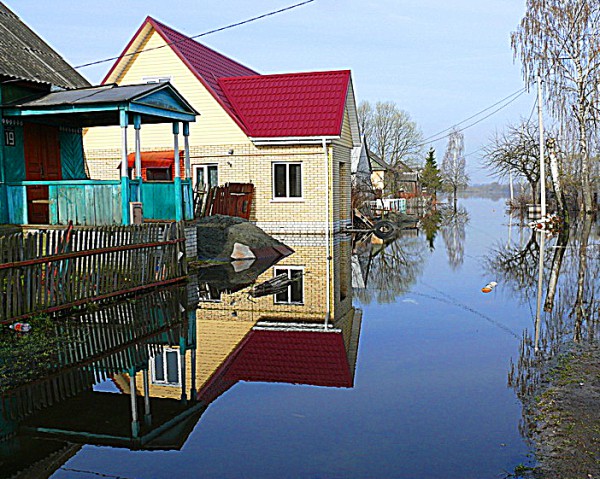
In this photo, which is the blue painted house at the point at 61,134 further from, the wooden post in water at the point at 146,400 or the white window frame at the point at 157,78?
the white window frame at the point at 157,78

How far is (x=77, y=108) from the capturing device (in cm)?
1268

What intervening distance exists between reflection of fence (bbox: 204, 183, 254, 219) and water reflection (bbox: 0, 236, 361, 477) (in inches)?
347

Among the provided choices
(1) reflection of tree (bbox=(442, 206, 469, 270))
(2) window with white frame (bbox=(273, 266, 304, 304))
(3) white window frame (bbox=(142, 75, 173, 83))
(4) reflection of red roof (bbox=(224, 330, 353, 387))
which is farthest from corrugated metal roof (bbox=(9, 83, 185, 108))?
(3) white window frame (bbox=(142, 75, 173, 83))

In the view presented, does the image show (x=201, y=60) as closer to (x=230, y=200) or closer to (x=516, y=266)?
(x=230, y=200)

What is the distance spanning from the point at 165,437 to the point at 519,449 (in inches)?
106

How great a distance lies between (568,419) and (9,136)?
13017 mm

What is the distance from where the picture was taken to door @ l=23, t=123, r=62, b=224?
14508mm

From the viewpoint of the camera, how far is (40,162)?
48.9 ft

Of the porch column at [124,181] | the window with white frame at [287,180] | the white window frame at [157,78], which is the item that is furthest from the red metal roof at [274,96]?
the porch column at [124,181]

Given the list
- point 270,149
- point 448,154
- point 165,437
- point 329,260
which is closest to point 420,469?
point 165,437

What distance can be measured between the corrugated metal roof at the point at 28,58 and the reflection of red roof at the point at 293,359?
900cm

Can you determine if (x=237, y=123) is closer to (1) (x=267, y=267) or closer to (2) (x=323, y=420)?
(1) (x=267, y=267)

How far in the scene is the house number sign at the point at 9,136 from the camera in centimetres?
1378

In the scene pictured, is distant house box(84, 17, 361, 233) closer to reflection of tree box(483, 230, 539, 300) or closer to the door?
reflection of tree box(483, 230, 539, 300)
